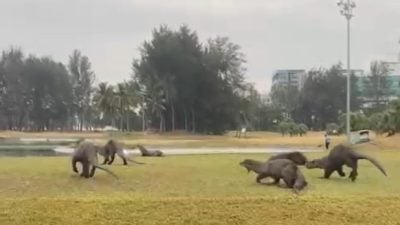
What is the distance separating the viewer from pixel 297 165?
1856cm

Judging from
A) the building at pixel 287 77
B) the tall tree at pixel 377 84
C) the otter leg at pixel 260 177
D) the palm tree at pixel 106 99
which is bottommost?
the otter leg at pixel 260 177

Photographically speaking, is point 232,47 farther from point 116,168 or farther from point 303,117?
point 116,168

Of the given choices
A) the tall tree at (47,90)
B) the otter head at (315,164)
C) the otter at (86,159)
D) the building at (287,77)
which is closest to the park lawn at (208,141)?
the otter at (86,159)

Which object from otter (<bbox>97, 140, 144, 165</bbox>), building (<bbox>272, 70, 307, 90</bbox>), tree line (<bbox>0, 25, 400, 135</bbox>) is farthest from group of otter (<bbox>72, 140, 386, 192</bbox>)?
building (<bbox>272, 70, 307, 90</bbox>)

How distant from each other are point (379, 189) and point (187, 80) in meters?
70.9

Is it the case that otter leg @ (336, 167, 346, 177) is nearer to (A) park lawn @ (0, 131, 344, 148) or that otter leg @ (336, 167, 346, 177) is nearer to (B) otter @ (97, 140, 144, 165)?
(B) otter @ (97, 140, 144, 165)

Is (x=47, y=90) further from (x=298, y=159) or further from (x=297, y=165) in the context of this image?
(x=297, y=165)

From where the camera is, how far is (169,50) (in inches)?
3415

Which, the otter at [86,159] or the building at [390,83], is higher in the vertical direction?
the building at [390,83]

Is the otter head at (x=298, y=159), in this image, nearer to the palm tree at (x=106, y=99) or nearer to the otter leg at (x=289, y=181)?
the otter leg at (x=289, y=181)

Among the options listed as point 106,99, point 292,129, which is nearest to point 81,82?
point 106,99

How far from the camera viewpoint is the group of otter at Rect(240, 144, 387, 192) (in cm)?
1532

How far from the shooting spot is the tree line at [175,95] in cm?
8625

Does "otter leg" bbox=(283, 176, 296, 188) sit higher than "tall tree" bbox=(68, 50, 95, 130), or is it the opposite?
"tall tree" bbox=(68, 50, 95, 130)
